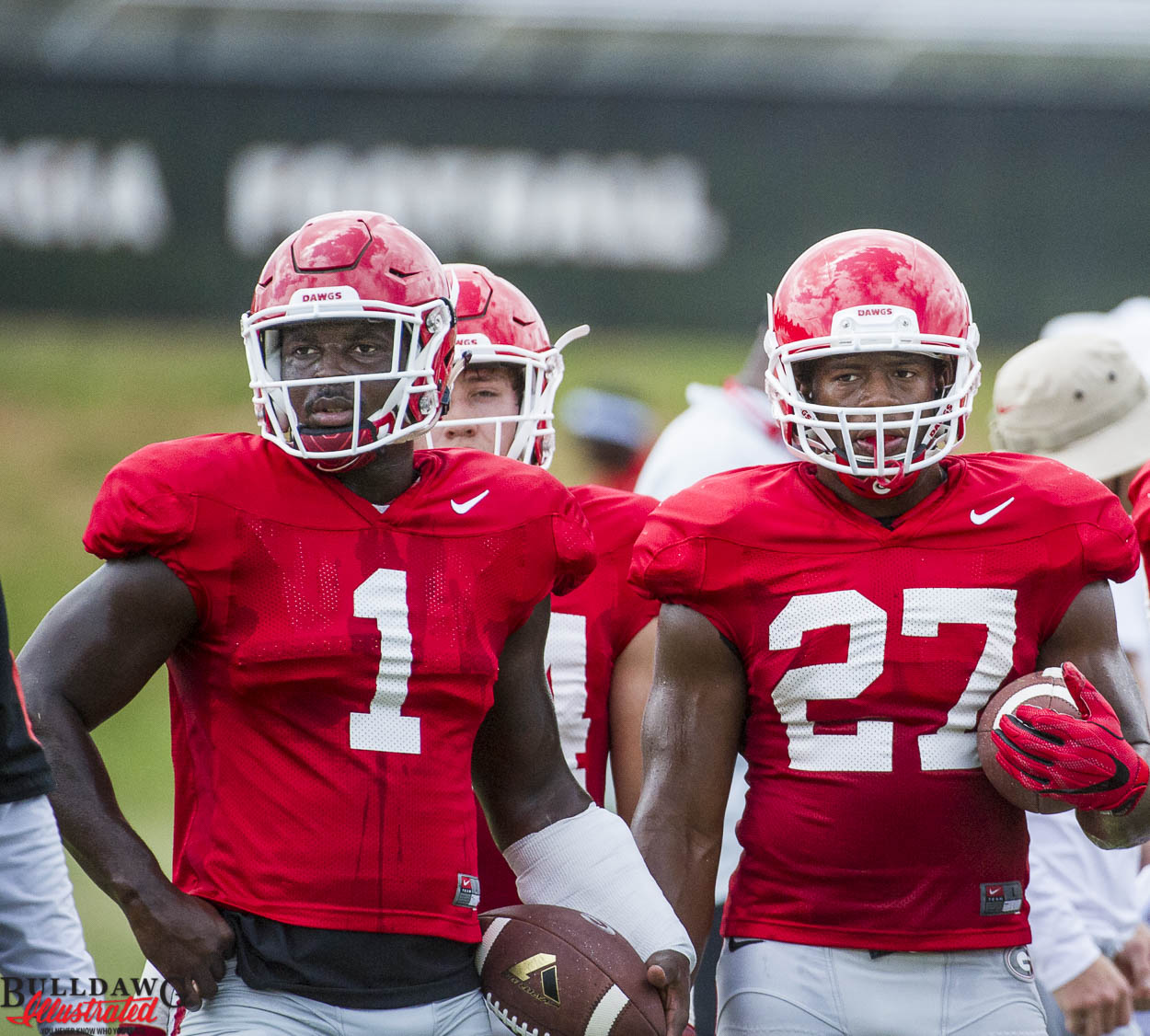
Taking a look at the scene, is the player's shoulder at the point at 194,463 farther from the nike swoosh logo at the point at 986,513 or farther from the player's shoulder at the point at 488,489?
the nike swoosh logo at the point at 986,513

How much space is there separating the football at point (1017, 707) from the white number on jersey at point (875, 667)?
4 cm

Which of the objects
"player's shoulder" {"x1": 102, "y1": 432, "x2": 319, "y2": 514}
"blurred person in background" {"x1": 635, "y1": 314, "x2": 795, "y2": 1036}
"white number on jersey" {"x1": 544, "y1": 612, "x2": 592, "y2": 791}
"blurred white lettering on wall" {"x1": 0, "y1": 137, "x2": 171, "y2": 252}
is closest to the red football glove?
"white number on jersey" {"x1": 544, "y1": 612, "x2": 592, "y2": 791}

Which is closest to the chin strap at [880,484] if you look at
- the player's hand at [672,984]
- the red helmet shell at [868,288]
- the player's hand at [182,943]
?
the red helmet shell at [868,288]

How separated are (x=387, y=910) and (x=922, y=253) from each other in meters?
1.29

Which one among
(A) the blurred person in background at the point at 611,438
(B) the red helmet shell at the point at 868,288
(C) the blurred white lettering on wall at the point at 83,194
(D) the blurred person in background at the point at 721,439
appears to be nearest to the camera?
(B) the red helmet shell at the point at 868,288

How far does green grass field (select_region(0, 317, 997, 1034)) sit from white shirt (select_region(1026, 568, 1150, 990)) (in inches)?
317

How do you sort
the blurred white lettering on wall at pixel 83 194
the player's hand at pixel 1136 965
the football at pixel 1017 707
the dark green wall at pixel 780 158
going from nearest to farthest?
the football at pixel 1017 707
the player's hand at pixel 1136 965
the dark green wall at pixel 780 158
the blurred white lettering on wall at pixel 83 194

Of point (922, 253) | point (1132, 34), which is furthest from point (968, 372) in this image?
point (1132, 34)

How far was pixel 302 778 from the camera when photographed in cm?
223

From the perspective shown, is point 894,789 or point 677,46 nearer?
point 894,789

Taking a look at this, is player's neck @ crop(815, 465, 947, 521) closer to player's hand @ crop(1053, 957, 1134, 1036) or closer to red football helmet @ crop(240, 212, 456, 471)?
red football helmet @ crop(240, 212, 456, 471)

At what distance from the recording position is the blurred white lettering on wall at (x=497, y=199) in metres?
11.0

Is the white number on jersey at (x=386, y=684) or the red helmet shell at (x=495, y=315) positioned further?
the red helmet shell at (x=495, y=315)

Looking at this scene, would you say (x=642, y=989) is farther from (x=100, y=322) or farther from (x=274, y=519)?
(x=100, y=322)
